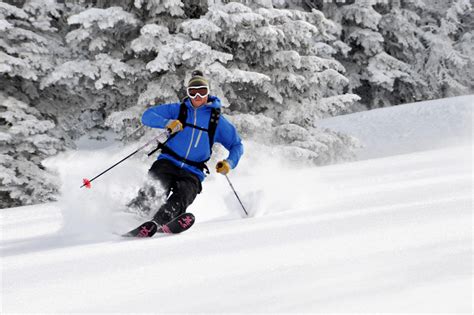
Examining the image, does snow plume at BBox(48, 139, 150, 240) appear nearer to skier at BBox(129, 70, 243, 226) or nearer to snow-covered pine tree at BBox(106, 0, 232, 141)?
skier at BBox(129, 70, 243, 226)

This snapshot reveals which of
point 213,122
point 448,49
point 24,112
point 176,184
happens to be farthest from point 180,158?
point 448,49

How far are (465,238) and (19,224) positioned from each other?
437cm

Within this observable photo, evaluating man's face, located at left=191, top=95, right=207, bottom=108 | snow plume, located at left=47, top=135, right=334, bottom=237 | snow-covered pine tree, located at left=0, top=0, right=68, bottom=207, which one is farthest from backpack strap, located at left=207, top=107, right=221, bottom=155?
snow-covered pine tree, located at left=0, top=0, right=68, bottom=207

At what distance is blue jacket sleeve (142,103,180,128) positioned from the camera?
5293mm

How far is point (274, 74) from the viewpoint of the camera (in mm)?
11531

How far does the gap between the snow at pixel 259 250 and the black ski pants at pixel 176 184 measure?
0.30 metres

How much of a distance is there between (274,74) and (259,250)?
8593 mm

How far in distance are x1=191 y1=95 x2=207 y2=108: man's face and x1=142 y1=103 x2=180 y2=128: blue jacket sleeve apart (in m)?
0.20

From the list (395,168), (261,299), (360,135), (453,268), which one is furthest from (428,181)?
(360,135)

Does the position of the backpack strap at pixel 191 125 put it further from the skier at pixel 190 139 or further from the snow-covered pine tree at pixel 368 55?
the snow-covered pine tree at pixel 368 55

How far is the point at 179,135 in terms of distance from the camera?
524 centimetres

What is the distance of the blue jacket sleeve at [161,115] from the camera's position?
5293 mm

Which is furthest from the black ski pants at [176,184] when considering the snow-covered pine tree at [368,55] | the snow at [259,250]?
the snow-covered pine tree at [368,55]

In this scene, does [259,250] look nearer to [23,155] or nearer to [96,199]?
[96,199]
